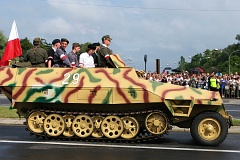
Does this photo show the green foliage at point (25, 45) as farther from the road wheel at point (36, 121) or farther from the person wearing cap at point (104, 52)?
the road wheel at point (36, 121)

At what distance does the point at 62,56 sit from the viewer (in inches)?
486

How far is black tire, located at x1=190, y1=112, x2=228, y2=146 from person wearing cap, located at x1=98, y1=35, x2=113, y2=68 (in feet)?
8.86

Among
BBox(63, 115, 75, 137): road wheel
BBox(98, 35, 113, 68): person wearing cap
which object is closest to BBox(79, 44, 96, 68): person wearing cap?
BBox(98, 35, 113, 68): person wearing cap

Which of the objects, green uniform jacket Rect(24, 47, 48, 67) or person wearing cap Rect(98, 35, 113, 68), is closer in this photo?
person wearing cap Rect(98, 35, 113, 68)

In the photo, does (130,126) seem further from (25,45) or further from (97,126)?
(25,45)

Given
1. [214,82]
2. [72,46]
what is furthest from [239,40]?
[72,46]

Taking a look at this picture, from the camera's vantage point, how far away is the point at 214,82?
25000mm

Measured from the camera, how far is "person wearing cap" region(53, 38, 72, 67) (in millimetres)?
12344

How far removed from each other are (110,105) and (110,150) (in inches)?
58.5

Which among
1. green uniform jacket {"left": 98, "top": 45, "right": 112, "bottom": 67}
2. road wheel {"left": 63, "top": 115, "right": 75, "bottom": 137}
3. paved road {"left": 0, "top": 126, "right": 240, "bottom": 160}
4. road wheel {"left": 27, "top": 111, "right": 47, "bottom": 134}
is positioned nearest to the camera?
paved road {"left": 0, "top": 126, "right": 240, "bottom": 160}

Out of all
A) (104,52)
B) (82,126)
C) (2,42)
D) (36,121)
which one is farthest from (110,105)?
(2,42)

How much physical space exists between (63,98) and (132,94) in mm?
1638

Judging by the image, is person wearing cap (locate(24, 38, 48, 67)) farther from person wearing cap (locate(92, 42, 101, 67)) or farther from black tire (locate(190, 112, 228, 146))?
black tire (locate(190, 112, 228, 146))

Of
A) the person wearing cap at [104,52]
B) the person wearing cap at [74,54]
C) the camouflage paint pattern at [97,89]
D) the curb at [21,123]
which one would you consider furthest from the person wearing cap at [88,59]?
the curb at [21,123]
